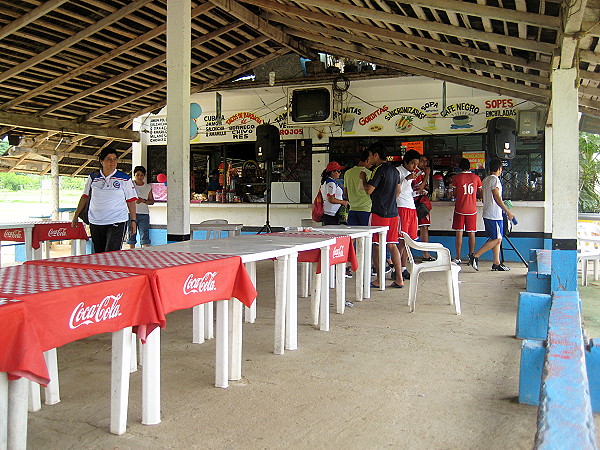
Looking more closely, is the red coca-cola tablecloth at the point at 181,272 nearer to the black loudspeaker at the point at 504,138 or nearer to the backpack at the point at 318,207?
the backpack at the point at 318,207

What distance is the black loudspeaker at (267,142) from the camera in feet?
33.1

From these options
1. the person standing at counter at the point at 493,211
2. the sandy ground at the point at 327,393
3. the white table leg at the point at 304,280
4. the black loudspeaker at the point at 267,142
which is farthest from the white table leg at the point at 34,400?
the black loudspeaker at the point at 267,142

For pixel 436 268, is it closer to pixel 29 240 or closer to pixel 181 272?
pixel 181 272

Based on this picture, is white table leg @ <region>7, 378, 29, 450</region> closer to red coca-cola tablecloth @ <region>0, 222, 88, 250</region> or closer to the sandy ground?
the sandy ground

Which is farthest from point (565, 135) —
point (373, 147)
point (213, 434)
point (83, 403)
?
point (83, 403)

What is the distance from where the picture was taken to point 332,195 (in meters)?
7.75

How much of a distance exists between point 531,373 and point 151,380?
201 centimetres

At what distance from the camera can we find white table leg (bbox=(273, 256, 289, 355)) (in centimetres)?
381

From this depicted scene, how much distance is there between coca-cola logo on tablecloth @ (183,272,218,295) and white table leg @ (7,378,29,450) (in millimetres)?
933

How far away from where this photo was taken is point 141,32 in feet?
27.5

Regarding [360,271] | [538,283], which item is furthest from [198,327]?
[538,283]

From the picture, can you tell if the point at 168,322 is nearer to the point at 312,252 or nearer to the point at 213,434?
the point at 312,252

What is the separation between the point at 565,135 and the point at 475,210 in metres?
4.01

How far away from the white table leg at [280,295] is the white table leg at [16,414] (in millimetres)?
2051
